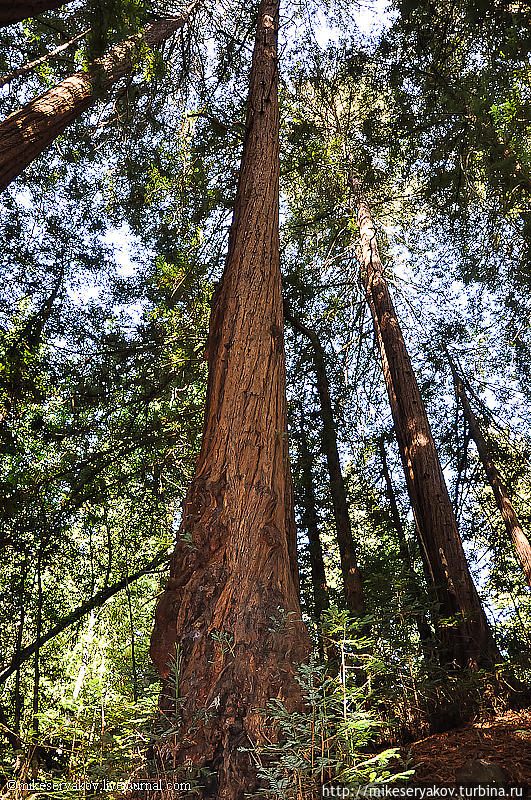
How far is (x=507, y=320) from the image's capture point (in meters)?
8.07

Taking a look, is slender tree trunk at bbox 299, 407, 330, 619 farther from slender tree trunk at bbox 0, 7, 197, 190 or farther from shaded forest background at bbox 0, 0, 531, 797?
slender tree trunk at bbox 0, 7, 197, 190

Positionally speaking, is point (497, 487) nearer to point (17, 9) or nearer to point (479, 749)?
point (479, 749)

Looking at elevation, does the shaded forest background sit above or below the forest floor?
above

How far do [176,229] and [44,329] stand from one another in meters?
2.52

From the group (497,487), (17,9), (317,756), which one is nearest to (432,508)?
(497,487)

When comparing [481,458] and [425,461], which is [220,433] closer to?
[425,461]

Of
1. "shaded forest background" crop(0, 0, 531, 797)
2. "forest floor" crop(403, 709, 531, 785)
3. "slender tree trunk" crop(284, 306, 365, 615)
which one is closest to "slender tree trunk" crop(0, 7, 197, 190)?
"shaded forest background" crop(0, 0, 531, 797)

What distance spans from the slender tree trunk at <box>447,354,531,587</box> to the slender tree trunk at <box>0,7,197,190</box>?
694 centimetres

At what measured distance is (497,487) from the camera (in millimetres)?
7406

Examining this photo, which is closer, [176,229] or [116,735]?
[116,735]

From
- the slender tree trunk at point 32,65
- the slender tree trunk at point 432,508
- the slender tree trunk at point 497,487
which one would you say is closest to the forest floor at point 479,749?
the slender tree trunk at point 432,508

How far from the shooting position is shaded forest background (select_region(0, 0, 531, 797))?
4875mm

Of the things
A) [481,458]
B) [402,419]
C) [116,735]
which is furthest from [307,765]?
[481,458]

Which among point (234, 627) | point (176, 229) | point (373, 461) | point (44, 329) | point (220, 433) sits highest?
point (176, 229)
